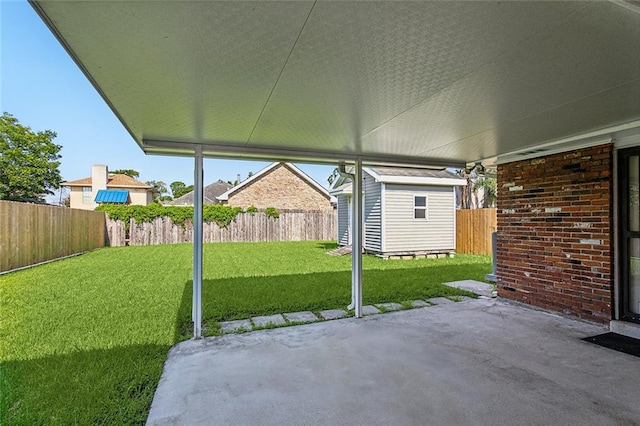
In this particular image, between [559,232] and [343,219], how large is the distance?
10.2 metres

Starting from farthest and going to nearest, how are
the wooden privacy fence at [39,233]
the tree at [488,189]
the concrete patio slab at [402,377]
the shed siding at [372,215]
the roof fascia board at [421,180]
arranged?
the tree at [488,189] → the shed siding at [372,215] → the roof fascia board at [421,180] → the wooden privacy fence at [39,233] → the concrete patio slab at [402,377]

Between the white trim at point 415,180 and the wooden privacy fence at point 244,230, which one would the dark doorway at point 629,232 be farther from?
the wooden privacy fence at point 244,230

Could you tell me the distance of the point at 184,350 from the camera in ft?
11.8

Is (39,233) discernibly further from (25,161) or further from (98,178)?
(98,178)

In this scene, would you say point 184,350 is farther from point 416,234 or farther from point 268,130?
point 416,234

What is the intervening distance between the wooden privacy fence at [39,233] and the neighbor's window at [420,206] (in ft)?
36.4

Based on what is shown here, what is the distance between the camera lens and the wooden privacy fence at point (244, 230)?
1562 centimetres

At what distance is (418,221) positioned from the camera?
11.6 meters

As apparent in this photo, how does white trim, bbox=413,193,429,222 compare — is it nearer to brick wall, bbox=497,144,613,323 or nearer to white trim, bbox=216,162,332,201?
brick wall, bbox=497,144,613,323

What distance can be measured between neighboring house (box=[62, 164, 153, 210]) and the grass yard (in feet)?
58.0

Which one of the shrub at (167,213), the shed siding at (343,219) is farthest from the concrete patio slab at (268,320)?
the shrub at (167,213)

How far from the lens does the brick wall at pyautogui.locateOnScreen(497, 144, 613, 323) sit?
4.22m

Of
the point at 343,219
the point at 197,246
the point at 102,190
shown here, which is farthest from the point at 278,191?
the point at 197,246

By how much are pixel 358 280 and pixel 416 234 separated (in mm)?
7176
